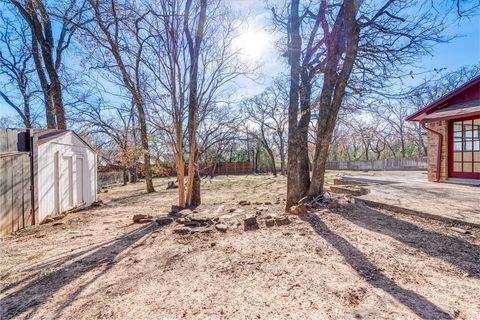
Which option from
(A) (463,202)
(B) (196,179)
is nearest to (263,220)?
(B) (196,179)

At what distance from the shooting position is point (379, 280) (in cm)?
217

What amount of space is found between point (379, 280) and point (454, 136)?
823 cm

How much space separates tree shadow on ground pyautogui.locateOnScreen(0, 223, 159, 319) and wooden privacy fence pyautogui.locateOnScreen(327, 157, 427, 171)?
28.2 metres

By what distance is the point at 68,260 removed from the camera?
306 cm

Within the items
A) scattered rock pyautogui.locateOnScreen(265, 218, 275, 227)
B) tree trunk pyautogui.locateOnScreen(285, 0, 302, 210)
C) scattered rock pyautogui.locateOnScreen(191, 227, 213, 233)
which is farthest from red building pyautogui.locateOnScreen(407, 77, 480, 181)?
scattered rock pyautogui.locateOnScreen(191, 227, 213, 233)

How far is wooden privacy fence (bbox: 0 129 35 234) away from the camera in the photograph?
4.44 m

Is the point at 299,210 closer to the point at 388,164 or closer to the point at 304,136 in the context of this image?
the point at 304,136

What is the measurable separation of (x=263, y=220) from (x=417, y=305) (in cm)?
253

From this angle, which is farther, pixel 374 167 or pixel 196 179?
pixel 374 167

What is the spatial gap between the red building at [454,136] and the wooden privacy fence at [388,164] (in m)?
19.0

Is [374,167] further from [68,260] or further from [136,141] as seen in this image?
[68,260]

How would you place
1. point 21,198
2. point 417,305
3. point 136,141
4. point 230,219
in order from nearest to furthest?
point 417,305 → point 230,219 → point 21,198 → point 136,141

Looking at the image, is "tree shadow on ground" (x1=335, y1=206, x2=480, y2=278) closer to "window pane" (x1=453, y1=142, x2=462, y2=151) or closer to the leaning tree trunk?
the leaning tree trunk

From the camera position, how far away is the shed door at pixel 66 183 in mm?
6754
